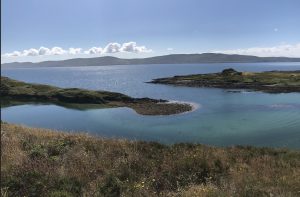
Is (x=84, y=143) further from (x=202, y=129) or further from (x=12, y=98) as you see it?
(x=12, y=98)

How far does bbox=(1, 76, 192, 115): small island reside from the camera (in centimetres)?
6116

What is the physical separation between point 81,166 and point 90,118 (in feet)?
137

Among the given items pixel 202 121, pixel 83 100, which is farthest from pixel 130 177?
pixel 83 100

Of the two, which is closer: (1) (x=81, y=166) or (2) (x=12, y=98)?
(1) (x=81, y=166)

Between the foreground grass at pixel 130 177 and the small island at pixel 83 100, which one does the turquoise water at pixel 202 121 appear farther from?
the foreground grass at pixel 130 177

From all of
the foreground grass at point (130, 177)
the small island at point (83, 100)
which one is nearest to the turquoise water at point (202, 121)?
the small island at point (83, 100)

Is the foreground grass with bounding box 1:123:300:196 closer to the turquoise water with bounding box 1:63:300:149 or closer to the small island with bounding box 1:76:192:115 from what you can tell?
the turquoise water with bounding box 1:63:300:149

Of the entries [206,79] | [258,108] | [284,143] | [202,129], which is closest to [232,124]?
[202,129]

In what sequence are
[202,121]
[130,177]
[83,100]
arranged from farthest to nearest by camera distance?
[83,100] → [202,121] → [130,177]

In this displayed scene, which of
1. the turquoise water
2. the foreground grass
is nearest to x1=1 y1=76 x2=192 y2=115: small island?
the turquoise water

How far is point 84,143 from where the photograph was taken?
54.3ft

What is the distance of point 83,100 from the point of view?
73750 mm

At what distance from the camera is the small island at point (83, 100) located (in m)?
61.2

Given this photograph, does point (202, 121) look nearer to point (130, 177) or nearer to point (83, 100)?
point (83, 100)
